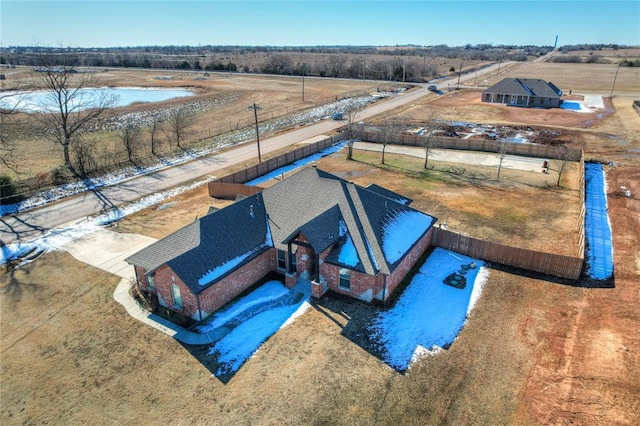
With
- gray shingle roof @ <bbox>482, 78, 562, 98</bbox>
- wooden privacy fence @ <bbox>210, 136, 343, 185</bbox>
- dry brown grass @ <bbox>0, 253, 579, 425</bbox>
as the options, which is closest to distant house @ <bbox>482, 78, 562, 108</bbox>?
gray shingle roof @ <bbox>482, 78, 562, 98</bbox>

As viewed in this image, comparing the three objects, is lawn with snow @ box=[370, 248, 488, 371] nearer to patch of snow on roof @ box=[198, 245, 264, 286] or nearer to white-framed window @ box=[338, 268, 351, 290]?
white-framed window @ box=[338, 268, 351, 290]

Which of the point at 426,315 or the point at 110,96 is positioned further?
the point at 110,96

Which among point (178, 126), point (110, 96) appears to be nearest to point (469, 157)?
point (178, 126)

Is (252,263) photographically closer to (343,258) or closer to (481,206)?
(343,258)

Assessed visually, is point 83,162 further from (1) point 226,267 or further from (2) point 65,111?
(1) point 226,267

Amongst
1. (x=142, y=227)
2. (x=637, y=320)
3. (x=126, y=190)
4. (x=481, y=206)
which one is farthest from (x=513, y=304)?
(x=126, y=190)
